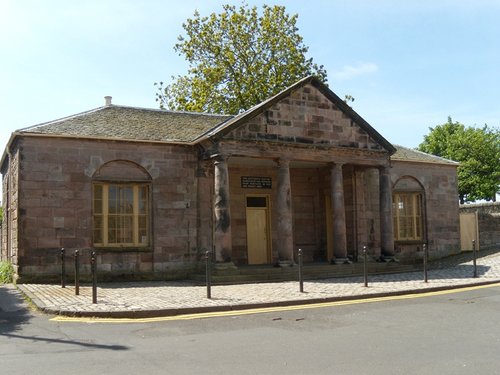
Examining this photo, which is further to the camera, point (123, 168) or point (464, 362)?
point (123, 168)

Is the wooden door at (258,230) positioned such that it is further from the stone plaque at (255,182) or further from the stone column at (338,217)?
the stone column at (338,217)

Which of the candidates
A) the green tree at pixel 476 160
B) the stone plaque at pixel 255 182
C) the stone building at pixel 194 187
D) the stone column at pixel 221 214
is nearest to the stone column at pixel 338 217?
the stone building at pixel 194 187

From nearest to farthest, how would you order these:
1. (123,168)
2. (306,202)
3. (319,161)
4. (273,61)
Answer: (123,168), (319,161), (306,202), (273,61)

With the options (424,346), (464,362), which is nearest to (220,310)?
(424,346)

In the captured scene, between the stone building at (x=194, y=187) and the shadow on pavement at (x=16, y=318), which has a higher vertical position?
the stone building at (x=194, y=187)

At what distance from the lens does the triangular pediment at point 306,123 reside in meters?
17.0

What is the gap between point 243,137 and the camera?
16891mm

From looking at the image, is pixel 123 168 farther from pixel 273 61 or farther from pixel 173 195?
pixel 273 61

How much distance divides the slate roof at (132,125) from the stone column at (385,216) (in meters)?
6.51

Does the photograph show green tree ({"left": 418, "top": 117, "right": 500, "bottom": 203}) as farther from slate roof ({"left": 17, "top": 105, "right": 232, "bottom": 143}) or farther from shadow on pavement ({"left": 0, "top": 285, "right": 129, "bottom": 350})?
shadow on pavement ({"left": 0, "top": 285, "right": 129, "bottom": 350})

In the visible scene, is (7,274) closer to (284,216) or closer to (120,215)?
(120,215)

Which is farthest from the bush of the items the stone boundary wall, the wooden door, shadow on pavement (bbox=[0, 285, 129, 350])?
the stone boundary wall

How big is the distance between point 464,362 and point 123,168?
12.5 m

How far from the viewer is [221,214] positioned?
16453 millimetres
